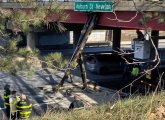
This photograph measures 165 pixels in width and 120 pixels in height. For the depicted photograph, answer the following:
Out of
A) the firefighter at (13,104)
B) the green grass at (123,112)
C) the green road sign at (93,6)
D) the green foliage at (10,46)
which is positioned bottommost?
the firefighter at (13,104)

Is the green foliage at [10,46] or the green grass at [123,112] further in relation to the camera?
the green foliage at [10,46]

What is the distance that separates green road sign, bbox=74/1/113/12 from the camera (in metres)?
19.0

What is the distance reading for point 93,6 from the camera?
20.7 metres

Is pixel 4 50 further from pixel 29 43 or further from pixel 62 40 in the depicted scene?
pixel 62 40

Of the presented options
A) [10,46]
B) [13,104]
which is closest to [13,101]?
[13,104]

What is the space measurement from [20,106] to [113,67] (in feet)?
54.2

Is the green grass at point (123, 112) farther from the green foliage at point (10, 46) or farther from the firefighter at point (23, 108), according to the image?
the firefighter at point (23, 108)

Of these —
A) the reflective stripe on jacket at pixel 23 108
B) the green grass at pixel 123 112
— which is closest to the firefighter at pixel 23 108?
the reflective stripe on jacket at pixel 23 108

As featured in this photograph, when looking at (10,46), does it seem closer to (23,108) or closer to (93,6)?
(23,108)

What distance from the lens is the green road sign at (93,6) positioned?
18987 millimetres

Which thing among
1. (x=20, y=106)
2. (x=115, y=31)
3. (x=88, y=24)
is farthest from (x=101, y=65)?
(x=20, y=106)

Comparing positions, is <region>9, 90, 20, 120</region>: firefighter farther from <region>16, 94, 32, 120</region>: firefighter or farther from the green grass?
the green grass

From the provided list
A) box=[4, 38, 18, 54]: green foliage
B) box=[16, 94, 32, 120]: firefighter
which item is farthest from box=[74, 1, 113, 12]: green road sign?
box=[4, 38, 18, 54]: green foliage

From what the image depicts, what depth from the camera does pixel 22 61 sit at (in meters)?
10.3
